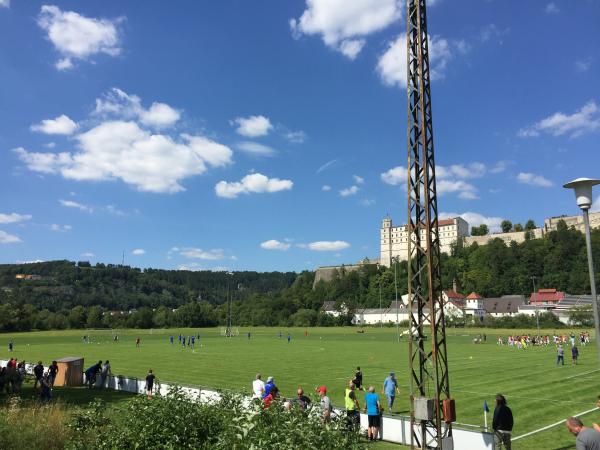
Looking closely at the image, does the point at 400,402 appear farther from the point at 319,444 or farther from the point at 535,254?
the point at 535,254

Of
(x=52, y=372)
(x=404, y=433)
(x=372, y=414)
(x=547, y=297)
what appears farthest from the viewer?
(x=547, y=297)

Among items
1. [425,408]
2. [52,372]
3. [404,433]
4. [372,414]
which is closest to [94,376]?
[52,372]

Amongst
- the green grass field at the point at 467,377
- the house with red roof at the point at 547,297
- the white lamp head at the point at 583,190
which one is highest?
the white lamp head at the point at 583,190

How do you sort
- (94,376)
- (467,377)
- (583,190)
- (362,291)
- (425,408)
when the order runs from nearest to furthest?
1. (583,190)
2. (425,408)
3. (94,376)
4. (467,377)
5. (362,291)

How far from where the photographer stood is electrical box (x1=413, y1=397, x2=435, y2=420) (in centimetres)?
1246

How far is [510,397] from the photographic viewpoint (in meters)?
21.8

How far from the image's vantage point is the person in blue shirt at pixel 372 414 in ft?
49.0

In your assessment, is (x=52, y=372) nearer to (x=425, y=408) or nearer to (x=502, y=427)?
(x=425, y=408)

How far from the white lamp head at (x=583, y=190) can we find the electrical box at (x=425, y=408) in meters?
6.03

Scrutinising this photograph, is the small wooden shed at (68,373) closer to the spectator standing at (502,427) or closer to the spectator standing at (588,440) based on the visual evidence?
the spectator standing at (502,427)

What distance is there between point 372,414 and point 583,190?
892 cm

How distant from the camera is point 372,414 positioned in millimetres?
15094

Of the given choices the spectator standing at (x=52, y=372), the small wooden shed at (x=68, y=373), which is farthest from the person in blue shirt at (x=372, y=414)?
the small wooden shed at (x=68, y=373)

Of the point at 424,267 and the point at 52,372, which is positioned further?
the point at 52,372
